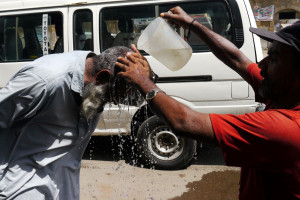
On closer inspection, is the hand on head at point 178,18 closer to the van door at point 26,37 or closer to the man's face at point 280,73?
the man's face at point 280,73

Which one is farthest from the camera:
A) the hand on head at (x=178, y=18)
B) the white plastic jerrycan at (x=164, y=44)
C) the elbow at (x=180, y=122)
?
the hand on head at (x=178, y=18)

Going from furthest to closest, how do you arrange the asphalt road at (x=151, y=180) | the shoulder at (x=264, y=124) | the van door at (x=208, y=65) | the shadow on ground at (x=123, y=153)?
the shadow on ground at (x=123, y=153) → the van door at (x=208, y=65) → the asphalt road at (x=151, y=180) → the shoulder at (x=264, y=124)

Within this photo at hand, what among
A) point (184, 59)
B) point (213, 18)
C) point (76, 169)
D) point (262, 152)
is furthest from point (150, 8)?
point (262, 152)

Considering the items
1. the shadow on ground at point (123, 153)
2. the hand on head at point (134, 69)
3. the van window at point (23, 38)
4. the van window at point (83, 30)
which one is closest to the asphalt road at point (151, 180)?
the shadow on ground at point (123, 153)

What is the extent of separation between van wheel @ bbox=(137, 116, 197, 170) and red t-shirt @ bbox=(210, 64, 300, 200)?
2.90 meters

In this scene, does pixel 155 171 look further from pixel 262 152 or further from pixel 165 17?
pixel 262 152

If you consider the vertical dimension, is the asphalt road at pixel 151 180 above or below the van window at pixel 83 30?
below

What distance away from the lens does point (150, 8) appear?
4219 mm

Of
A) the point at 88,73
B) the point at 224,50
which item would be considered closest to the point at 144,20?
the point at 224,50

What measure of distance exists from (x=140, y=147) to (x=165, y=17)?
2575 millimetres

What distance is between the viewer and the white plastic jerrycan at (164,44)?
195 cm

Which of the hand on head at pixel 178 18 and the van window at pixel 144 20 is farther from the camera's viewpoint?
the van window at pixel 144 20

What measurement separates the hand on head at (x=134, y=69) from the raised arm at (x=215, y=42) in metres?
0.75

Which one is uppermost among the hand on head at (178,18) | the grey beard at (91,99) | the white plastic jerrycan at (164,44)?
the hand on head at (178,18)
